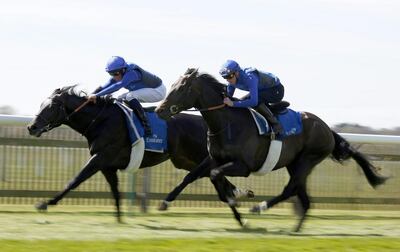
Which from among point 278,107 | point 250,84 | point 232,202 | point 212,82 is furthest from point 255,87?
point 232,202

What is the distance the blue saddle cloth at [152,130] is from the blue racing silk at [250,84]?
1.28 metres

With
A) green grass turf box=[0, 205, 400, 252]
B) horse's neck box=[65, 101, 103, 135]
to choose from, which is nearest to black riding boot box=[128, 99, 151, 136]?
horse's neck box=[65, 101, 103, 135]

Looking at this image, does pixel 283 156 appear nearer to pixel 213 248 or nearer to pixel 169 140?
pixel 169 140

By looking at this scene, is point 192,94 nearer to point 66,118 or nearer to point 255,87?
point 255,87

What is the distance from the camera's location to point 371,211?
49.5 feet

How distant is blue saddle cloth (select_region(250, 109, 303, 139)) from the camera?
10648mm

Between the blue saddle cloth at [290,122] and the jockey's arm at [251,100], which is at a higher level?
the jockey's arm at [251,100]

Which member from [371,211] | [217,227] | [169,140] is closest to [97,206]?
[169,140]

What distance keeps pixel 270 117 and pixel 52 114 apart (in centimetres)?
264

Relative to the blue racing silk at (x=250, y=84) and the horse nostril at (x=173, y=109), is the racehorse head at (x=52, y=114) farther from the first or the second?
the blue racing silk at (x=250, y=84)

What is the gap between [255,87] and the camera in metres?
10.4

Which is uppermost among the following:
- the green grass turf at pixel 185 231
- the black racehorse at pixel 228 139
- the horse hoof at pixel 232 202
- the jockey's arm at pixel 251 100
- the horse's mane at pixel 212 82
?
the horse's mane at pixel 212 82

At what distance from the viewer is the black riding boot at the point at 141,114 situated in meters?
11.2

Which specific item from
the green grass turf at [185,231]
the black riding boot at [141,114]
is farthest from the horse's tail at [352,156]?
the black riding boot at [141,114]
